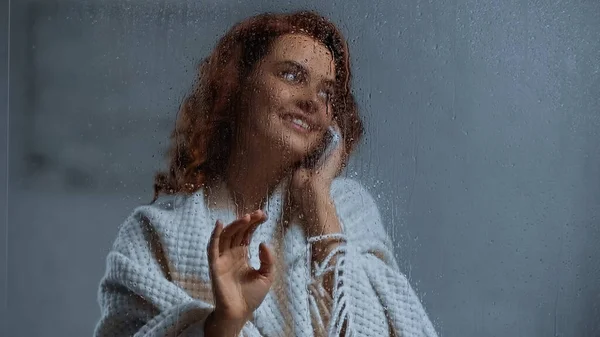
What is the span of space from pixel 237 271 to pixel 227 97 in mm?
194

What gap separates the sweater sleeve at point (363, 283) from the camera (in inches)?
32.3

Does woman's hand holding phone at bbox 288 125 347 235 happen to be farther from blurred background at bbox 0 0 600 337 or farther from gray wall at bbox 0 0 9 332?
gray wall at bbox 0 0 9 332

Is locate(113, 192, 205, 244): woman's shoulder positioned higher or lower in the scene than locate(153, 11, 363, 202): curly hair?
lower

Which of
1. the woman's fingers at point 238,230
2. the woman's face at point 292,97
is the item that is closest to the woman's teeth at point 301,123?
the woman's face at point 292,97

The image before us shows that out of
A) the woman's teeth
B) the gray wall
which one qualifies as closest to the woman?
the woman's teeth

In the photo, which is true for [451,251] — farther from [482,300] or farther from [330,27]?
[330,27]

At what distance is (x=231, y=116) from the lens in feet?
2.80

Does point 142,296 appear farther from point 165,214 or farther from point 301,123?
point 301,123

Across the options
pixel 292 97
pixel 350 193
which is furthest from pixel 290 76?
pixel 350 193

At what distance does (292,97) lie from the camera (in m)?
0.84

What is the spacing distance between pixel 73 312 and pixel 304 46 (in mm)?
401

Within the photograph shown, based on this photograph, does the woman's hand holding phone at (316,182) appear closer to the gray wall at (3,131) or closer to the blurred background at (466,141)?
the blurred background at (466,141)

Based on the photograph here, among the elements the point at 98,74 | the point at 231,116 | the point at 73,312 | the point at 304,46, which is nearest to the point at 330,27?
the point at 304,46

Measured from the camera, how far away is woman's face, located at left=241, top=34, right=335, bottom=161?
2.76 feet
